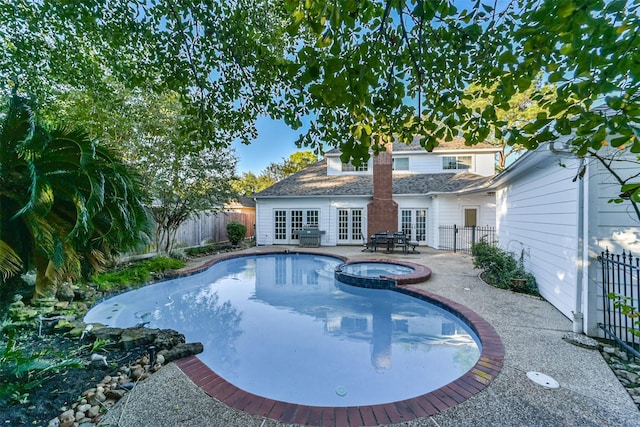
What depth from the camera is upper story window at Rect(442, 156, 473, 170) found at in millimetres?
17016

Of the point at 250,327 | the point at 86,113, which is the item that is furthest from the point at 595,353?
the point at 86,113

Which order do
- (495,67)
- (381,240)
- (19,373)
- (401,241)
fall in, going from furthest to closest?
(381,240)
(401,241)
(19,373)
(495,67)

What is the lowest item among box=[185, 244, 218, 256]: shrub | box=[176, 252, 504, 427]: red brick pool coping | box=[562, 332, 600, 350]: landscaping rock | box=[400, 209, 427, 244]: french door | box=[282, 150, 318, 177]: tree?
box=[185, 244, 218, 256]: shrub

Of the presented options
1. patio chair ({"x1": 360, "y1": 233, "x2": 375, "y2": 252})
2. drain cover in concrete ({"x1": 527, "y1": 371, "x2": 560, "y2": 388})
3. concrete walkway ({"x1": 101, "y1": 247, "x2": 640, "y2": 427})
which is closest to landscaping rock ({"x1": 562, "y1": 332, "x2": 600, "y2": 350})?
concrete walkway ({"x1": 101, "y1": 247, "x2": 640, "y2": 427})

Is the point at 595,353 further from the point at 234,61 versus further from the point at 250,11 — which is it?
the point at 250,11

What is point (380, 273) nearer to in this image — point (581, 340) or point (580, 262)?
point (580, 262)

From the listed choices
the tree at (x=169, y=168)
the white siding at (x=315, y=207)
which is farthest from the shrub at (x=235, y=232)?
the tree at (x=169, y=168)

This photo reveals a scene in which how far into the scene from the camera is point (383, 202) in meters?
15.1

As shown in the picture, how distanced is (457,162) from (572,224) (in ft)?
44.1

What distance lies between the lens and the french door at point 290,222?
1647 cm

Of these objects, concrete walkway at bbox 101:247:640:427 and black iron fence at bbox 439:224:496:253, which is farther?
black iron fence at bbox 439:224:496:253

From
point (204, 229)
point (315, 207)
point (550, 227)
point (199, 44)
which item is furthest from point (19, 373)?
point (315, 207)

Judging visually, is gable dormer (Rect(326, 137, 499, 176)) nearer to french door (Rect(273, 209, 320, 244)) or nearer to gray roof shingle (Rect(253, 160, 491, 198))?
gray roof shingle (Rect(253, 160, 491, 198))

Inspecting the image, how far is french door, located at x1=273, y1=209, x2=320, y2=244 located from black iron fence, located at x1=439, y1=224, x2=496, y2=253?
6910 millimetres
